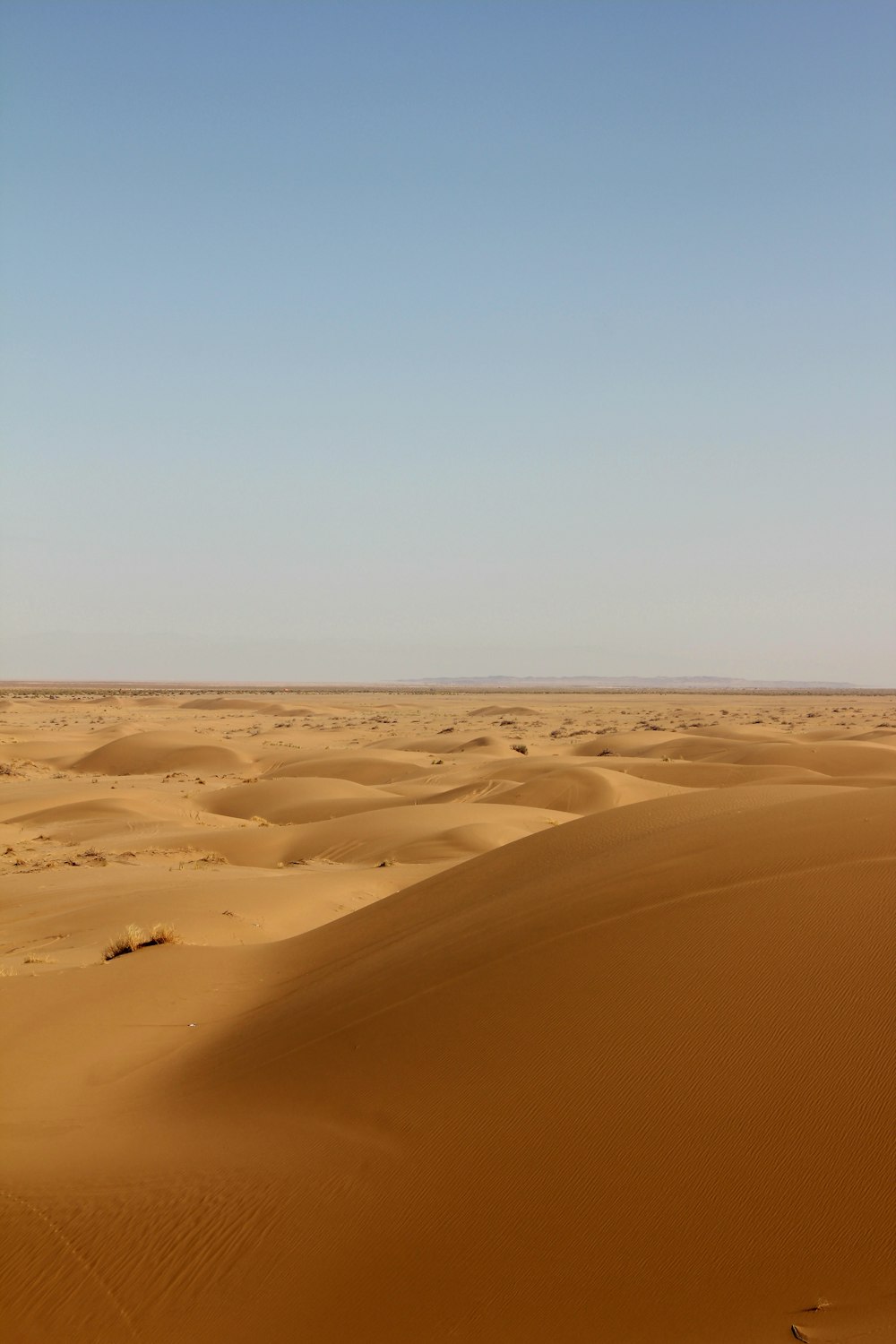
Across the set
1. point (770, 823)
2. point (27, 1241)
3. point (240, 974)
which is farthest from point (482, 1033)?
point (240, 974)

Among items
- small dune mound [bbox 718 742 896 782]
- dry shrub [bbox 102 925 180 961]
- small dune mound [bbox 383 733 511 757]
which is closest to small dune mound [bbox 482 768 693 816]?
small dune mound [bbox 718 742 896 782]

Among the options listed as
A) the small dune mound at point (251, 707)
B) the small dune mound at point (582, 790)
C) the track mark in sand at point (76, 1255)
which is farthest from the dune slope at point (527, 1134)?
the small dune mound at point (251, 707)

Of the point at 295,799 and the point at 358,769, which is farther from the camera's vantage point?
the point at 358,769

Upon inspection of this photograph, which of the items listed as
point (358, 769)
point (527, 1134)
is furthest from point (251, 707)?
point (527, 1134)

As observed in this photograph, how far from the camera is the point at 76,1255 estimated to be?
501 cm

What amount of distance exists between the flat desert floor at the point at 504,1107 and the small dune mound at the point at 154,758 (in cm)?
2531

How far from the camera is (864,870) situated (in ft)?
21.7

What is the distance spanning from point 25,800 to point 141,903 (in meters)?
13.8

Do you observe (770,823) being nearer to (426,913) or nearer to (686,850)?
(686,850)

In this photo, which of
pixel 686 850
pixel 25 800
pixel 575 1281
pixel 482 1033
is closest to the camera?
pixel 575 1281

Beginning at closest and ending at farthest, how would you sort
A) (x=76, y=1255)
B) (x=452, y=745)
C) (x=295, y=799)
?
(x=76, y=1255) → (x=295, y=799) → (x=452, y=745)

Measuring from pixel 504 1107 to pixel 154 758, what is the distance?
3347 cm

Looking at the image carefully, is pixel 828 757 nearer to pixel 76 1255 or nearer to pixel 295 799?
pixel 295 799

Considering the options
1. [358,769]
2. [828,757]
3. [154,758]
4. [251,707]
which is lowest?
[154,758]
